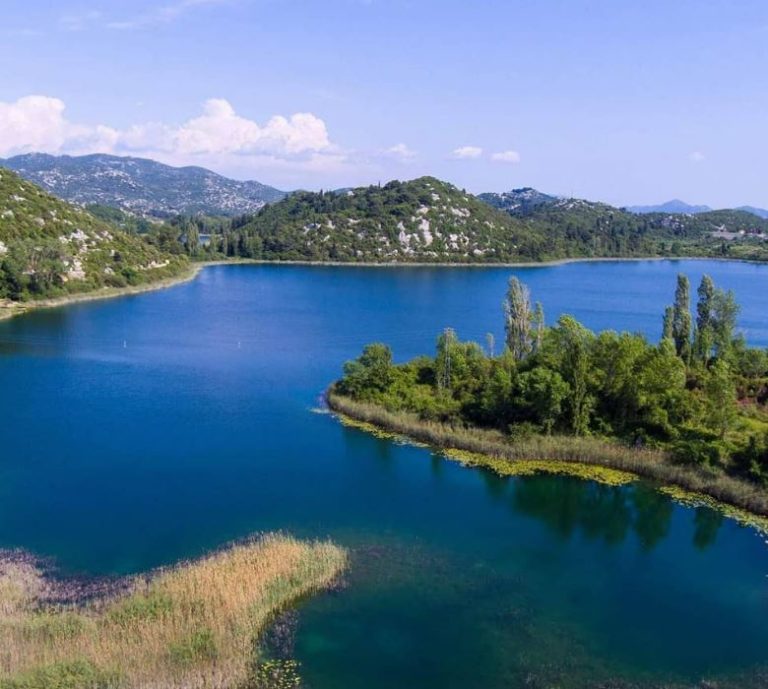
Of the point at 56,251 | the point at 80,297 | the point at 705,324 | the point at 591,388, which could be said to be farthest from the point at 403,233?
the point at 591,388

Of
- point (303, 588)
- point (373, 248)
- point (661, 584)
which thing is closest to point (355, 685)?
point (303, 588)

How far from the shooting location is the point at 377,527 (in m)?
26.9

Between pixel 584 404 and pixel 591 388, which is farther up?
pixel 591 388

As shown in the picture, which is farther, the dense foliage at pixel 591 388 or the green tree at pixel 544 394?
the green tree at pixel 544 394

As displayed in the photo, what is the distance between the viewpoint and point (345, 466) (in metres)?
33.3

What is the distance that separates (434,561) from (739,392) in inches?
960

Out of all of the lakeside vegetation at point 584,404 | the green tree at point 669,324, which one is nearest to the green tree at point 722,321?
the lakeside vegetation at point 584,404

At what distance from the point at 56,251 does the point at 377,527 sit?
6788 cm

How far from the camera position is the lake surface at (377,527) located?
766 inches

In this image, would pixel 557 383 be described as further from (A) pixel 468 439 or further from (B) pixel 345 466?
(B) pixel 345 466

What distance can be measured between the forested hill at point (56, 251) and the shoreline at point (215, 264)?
1.25 m

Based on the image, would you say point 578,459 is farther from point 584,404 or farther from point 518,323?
point 518,323

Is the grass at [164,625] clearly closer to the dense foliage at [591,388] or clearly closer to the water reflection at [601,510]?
the water reflection at [601,510]

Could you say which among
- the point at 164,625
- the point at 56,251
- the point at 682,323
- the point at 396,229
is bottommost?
the point at 164,625
